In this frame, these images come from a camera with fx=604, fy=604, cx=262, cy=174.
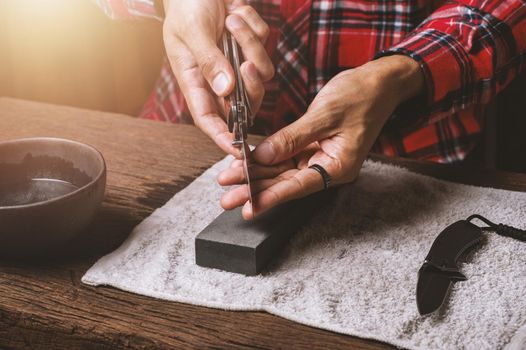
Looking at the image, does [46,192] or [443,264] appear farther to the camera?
[46,192]

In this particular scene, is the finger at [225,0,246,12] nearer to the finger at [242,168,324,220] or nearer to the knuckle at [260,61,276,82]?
the knuckle at [260,61,276,82]

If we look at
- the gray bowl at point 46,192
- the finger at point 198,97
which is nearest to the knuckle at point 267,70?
the finger at point 198,97

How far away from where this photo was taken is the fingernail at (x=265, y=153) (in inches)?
34.5

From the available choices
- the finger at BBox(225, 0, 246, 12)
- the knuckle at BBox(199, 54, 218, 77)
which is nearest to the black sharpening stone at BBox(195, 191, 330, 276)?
the knuckle at BBox(199, 54, 218, 77)

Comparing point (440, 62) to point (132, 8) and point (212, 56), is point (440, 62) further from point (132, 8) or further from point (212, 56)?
point (132, 8)

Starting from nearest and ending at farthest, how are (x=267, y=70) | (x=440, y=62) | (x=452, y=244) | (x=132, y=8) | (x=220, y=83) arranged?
(x=452, y=244) → (x=220, y=83) → (x=267, y=70) → (x=440, y=62) → (x=132, y=8)

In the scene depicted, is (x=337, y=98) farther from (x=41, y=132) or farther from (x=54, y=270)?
(x=41, y=132)

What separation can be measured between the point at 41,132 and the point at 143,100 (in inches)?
51.2

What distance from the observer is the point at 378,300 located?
0.71 m

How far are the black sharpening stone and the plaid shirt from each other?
466 millimetres

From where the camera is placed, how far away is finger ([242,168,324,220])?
82cm

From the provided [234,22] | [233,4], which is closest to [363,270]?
[234,22]

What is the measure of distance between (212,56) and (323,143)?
0.23 m

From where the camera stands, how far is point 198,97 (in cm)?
105
